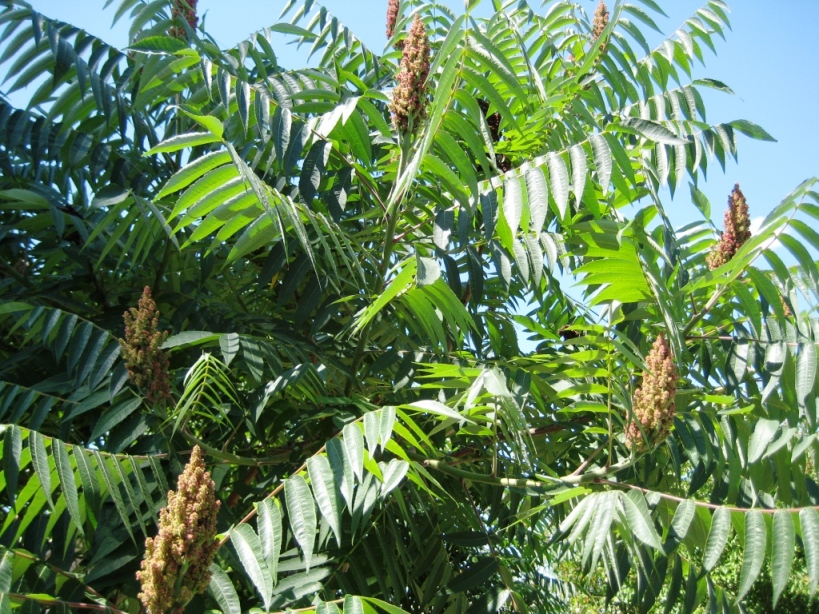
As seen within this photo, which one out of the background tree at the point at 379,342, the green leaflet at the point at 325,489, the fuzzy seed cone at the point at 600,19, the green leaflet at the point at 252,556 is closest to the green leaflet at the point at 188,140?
the background tree at the point at 379,342

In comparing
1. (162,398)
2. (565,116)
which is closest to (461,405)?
(162,398)

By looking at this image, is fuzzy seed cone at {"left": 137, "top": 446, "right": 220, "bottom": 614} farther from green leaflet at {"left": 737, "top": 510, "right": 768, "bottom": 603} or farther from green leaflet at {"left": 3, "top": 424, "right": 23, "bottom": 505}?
green leaflet at {"left": 737, "top": 510, "right": 768, "bottom": 603}

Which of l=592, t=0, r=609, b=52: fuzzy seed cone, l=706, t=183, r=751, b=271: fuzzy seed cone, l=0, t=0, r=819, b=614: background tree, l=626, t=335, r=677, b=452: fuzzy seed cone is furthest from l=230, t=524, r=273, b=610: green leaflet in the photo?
l=592, t=0, r=609, b=52: fuzzy seed cone

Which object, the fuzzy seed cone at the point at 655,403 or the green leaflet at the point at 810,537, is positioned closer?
the green leaflet at the point at 810,537

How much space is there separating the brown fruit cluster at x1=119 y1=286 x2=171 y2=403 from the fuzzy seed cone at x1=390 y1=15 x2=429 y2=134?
95cm

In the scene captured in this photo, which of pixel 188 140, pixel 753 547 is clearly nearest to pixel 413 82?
pixel 188 140

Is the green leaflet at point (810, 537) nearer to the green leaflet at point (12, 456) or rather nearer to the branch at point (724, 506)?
the branch at point (724, 506)

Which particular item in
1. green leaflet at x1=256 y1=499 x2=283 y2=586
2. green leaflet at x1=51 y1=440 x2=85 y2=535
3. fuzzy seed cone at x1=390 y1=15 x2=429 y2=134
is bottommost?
green leaflet at x1=256 y1=499 x2=283 y2=586

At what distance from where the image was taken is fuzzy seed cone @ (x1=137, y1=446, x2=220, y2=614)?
195 centimetres

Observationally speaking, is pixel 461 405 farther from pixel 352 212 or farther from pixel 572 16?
pixel 572 16

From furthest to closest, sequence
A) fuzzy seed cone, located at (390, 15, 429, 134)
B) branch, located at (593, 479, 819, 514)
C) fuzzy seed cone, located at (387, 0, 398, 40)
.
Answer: fuzzy seed cone, located at (387, 0, 398, 40) → fuzzy seed cone, located at (390, 15, 429, 134) → branch, located at (593, 479, 819, 514)

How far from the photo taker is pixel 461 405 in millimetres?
2844

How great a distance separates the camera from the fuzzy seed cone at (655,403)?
244 centimetres

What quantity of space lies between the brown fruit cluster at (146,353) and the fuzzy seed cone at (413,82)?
0.95 metres
